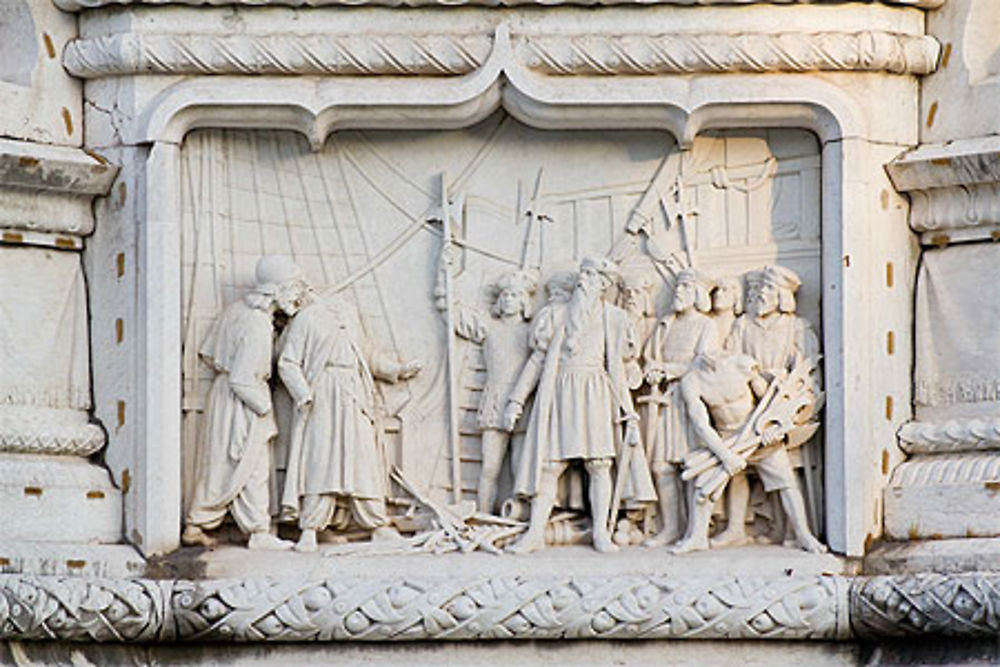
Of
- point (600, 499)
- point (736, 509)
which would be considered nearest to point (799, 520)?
point (736, 509)

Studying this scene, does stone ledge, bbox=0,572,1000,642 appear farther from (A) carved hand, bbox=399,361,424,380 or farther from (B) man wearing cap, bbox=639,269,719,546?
(A) carved hand, bbox=399,361,424,380

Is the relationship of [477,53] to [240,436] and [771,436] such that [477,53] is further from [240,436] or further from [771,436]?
[771,436]

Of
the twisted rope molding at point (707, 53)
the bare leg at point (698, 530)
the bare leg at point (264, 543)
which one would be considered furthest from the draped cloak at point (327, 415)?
the twisted rope molding at point (707, 53)

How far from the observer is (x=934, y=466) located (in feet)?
43.5

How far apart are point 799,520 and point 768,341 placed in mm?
675

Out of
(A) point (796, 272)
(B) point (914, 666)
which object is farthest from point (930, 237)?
(B) point (914, 666)

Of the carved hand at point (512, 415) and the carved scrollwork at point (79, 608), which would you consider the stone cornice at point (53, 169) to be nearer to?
the carved scrollwork at point (79, 608)

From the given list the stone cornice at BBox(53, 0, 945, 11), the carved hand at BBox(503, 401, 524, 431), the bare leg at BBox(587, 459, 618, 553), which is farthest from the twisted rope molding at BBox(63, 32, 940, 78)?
the bare leg at BBox(587, 459, 618, 553)

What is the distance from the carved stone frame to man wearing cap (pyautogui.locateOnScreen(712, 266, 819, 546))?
12cm

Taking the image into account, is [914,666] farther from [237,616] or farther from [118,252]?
[118,252]

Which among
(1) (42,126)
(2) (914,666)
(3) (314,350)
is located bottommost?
(2) (914,666)

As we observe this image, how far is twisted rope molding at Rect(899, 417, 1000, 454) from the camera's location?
13.2 meters

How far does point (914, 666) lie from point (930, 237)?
162cm

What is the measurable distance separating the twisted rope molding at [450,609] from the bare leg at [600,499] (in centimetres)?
24
